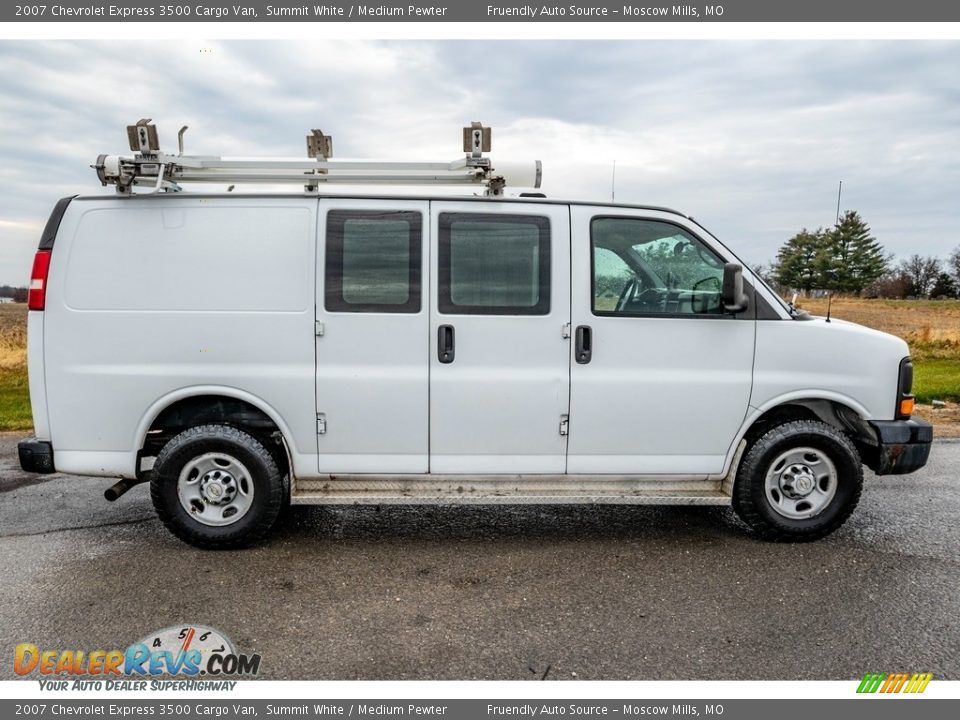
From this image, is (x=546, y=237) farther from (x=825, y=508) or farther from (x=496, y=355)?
(x=825, y=508)

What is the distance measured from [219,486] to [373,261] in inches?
69.2

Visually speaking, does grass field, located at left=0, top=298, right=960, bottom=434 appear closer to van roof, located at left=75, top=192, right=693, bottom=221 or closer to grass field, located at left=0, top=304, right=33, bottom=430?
grass field, located at left=0, top=304, right=33, bottom=430

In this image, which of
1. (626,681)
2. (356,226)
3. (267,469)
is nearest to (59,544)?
(267,469)

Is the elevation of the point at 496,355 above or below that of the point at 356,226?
below

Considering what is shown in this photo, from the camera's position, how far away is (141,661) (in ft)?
10.0

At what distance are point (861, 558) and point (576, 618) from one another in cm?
210

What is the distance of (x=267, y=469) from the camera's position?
4.19 metres

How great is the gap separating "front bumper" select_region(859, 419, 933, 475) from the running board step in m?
1.10

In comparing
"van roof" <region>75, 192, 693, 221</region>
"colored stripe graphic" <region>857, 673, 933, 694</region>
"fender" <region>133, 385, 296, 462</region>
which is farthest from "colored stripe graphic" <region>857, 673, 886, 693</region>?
"fender" <region>133, 385, 296, 462</region>

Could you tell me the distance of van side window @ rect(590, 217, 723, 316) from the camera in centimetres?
434

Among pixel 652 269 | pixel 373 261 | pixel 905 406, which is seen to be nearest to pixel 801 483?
pixel 905 406

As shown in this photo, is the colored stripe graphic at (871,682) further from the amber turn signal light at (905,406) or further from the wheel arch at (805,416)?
the amber turn signal light at (905,406)

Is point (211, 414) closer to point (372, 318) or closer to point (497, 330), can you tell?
point (372, 318)

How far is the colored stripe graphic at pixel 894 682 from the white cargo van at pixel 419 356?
1445 mm
